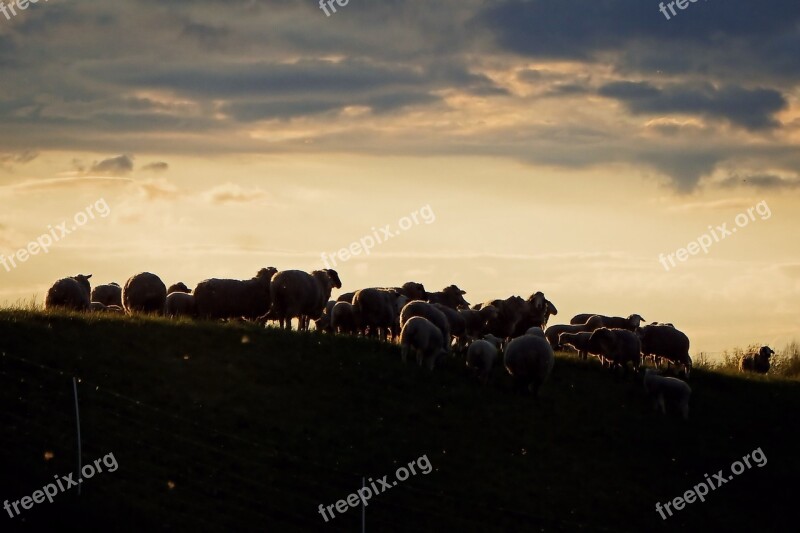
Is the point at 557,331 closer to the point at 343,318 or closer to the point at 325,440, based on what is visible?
the point at 343,318

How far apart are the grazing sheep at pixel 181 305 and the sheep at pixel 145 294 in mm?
497

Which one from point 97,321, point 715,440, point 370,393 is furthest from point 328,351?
point 715,440

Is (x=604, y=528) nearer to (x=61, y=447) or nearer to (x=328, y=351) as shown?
(x=328, y=351)

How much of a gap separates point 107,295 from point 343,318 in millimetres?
13439

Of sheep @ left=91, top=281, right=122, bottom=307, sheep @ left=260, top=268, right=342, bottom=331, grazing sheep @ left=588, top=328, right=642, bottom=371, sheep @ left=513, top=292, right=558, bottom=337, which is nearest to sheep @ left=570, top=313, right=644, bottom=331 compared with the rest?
sheep @ left=513, top=292, right=558, bottom=337

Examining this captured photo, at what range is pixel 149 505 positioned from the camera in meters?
23.3

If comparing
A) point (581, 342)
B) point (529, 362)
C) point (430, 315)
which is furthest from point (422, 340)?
point (581, 342)

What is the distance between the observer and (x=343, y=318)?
43.0m

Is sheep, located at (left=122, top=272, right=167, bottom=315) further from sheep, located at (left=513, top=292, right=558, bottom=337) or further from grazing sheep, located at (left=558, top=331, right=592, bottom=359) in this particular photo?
grazing sheep, located at (left=558, top=331, right=592, bottom=359)

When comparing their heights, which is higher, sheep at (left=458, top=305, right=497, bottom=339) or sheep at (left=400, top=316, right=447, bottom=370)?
sheep at (left=458, top=305, right=497, bottom=339)

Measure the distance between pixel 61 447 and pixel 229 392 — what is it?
21.1ft

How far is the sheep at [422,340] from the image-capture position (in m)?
35.8

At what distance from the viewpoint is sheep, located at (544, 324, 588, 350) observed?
5000 centimetres

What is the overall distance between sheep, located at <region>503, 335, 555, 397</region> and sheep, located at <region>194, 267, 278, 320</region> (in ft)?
34.8
